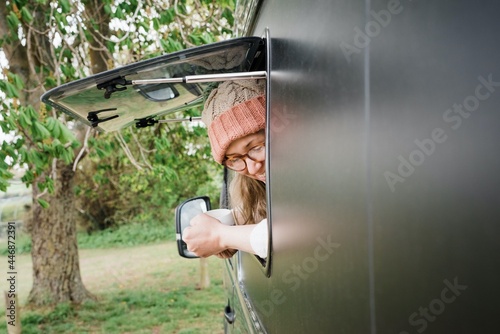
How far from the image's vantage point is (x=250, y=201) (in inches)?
82.0

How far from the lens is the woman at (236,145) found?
1.60m

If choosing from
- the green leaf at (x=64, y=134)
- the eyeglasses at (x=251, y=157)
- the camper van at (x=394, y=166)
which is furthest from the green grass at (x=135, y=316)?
the camper van at (x=394, y=166)

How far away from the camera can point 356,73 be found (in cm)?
68

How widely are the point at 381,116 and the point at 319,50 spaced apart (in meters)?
0.25

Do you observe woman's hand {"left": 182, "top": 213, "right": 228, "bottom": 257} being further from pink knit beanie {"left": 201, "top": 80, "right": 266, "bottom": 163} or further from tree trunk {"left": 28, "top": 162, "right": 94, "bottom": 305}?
tree trunk {"left": 28, "top": 162, "right": 94, "bottom": 305}

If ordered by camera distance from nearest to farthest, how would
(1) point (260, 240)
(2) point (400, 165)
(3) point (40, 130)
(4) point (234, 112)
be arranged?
(2) point (400, 165) → (1) point (260, 240) → (4) point (234, 112) → (3) point (40, 130)

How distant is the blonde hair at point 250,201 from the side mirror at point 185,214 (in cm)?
46

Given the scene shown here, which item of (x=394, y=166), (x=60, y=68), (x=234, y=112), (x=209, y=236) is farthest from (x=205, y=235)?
(x=60, y=68)

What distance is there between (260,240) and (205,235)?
12.8 inches

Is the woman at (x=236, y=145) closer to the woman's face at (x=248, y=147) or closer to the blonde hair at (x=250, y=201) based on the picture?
the woman's face at (x=248, y=147)

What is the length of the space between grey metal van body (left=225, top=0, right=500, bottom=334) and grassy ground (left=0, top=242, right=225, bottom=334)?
263 inches

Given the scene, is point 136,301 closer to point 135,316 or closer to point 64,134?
point 135,316

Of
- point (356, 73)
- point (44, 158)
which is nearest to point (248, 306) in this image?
point (356, 73)

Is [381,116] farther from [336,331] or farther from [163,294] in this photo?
[163,294]
